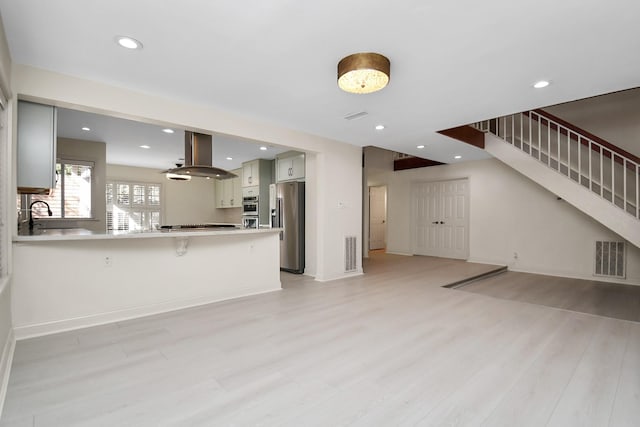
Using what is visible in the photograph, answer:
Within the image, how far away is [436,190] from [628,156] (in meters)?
3.64

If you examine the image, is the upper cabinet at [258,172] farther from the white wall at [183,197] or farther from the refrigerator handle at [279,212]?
the white wall at [183,197]

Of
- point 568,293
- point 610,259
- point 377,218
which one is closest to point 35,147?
point 568,293

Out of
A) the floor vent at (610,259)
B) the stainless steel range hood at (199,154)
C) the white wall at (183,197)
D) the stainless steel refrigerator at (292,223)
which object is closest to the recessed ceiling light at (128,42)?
the stainless steel range hood at (199,154)

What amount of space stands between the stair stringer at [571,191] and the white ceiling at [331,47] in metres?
2.09

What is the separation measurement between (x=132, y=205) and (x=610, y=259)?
10.5 meters

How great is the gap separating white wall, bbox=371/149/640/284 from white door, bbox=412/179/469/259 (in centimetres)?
19

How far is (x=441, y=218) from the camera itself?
773cm

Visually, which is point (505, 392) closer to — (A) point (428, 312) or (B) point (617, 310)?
(A) point (428, 312)

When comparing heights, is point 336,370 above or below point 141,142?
below

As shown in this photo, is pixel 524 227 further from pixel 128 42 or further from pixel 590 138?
pixel 128 42

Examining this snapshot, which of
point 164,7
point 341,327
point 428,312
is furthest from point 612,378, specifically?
point 164,7

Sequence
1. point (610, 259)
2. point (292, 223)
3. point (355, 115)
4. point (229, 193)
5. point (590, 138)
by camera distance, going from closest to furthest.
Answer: point (355, 115) < point (590, 138) < point (610, 259) < point (292, 223) < point (229, 193)

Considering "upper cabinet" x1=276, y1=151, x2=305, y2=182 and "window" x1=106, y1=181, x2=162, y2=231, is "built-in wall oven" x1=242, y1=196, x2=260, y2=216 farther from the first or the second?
"window" x1=106, y1=181, x2=162, y2=231

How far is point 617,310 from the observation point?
3.63 m
